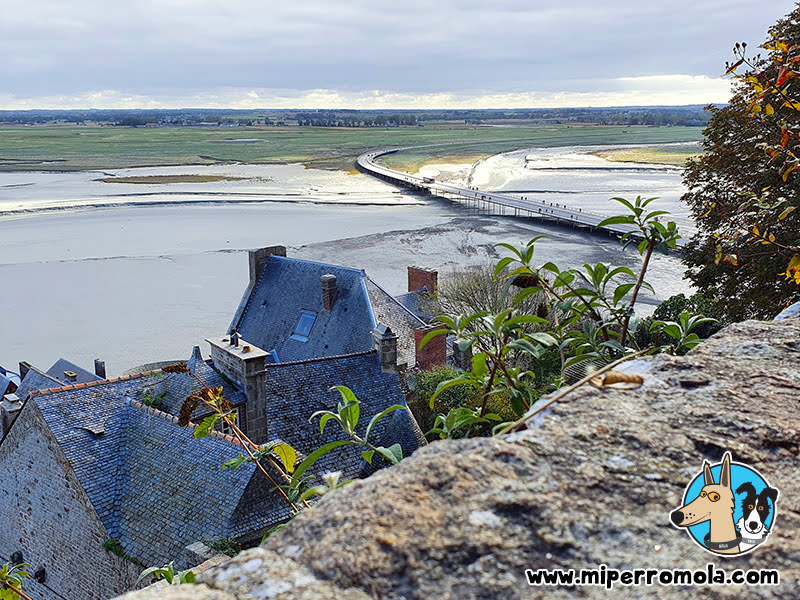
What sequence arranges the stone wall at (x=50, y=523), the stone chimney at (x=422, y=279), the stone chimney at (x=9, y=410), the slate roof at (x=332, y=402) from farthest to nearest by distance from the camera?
the stone chimney at (x=422, y=279) → the slate roof at (x=332, y=402) → the stone chimney at (x=9, y=410) → the stone wall at (x=50, y=523)

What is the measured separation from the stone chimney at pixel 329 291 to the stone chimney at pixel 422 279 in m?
7.55

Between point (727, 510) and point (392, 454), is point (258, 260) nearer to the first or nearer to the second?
point (392, 454)

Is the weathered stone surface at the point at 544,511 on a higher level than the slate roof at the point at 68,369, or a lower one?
higher

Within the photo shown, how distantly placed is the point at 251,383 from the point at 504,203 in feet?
194

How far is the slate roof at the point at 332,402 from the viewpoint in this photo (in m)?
15.7

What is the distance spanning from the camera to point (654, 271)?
4175cm

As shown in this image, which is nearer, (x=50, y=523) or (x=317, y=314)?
(x=50, y=523)

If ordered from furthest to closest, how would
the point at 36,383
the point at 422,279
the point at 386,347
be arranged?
the point at 422,279, the point at 36,383, the point at 386,347

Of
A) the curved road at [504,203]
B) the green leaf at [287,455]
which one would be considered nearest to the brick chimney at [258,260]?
the green leaf at [287,455]

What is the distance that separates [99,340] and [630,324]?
3295cm

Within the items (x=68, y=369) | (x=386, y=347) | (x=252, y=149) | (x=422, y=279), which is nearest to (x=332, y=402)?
(x=386, y=347)

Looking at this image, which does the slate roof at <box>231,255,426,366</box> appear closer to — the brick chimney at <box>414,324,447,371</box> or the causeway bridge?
the brick chimney at <box>414,324,447,371</box>

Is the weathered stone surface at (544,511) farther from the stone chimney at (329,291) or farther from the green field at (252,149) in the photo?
the green field at (252,149)

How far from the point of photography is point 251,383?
51.9ft
